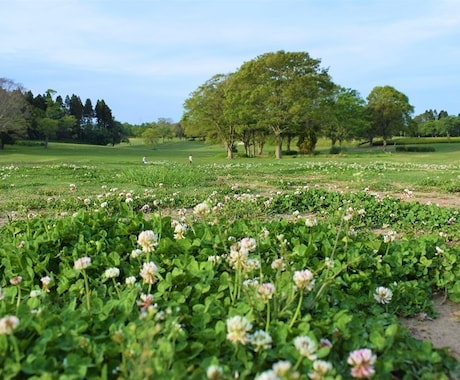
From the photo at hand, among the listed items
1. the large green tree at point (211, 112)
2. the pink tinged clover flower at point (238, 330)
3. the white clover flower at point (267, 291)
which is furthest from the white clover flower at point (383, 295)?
the large green tree at point (211, 112)

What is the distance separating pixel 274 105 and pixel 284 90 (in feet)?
5.24

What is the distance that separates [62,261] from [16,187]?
26.8ft

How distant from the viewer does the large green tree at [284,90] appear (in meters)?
38.8

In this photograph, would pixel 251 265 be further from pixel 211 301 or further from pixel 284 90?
pixel 284 90

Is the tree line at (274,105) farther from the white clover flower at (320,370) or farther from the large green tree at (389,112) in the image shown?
the white clover flower at (320,370)

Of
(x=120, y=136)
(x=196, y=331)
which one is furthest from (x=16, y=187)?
(x=120, y=136)

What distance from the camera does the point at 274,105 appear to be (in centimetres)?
3934

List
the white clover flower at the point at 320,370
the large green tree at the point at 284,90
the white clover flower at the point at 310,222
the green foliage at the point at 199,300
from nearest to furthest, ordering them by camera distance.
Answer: the white clover flower at the point at 320,370
the green foliage at the point at 199,300
the white clover flower at the point at 310,222
the large green tree at the point at 284,90

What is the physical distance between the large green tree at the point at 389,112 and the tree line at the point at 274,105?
3.23 m

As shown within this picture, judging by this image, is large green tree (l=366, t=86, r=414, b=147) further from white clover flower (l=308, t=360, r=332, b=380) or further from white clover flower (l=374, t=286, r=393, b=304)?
white clover flower (l=308, t=360, r=332, b=380)

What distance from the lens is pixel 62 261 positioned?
354 centimetres

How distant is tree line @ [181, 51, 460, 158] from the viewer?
39031 mm

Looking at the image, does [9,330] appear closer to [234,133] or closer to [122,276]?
[122,276]

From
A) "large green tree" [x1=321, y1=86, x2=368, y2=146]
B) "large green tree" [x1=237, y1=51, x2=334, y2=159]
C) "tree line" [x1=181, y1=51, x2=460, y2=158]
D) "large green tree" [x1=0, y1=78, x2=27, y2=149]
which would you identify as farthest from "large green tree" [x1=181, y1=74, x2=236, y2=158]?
"large green tree" [x1=0, y1=78, x2=27, y2=149]
